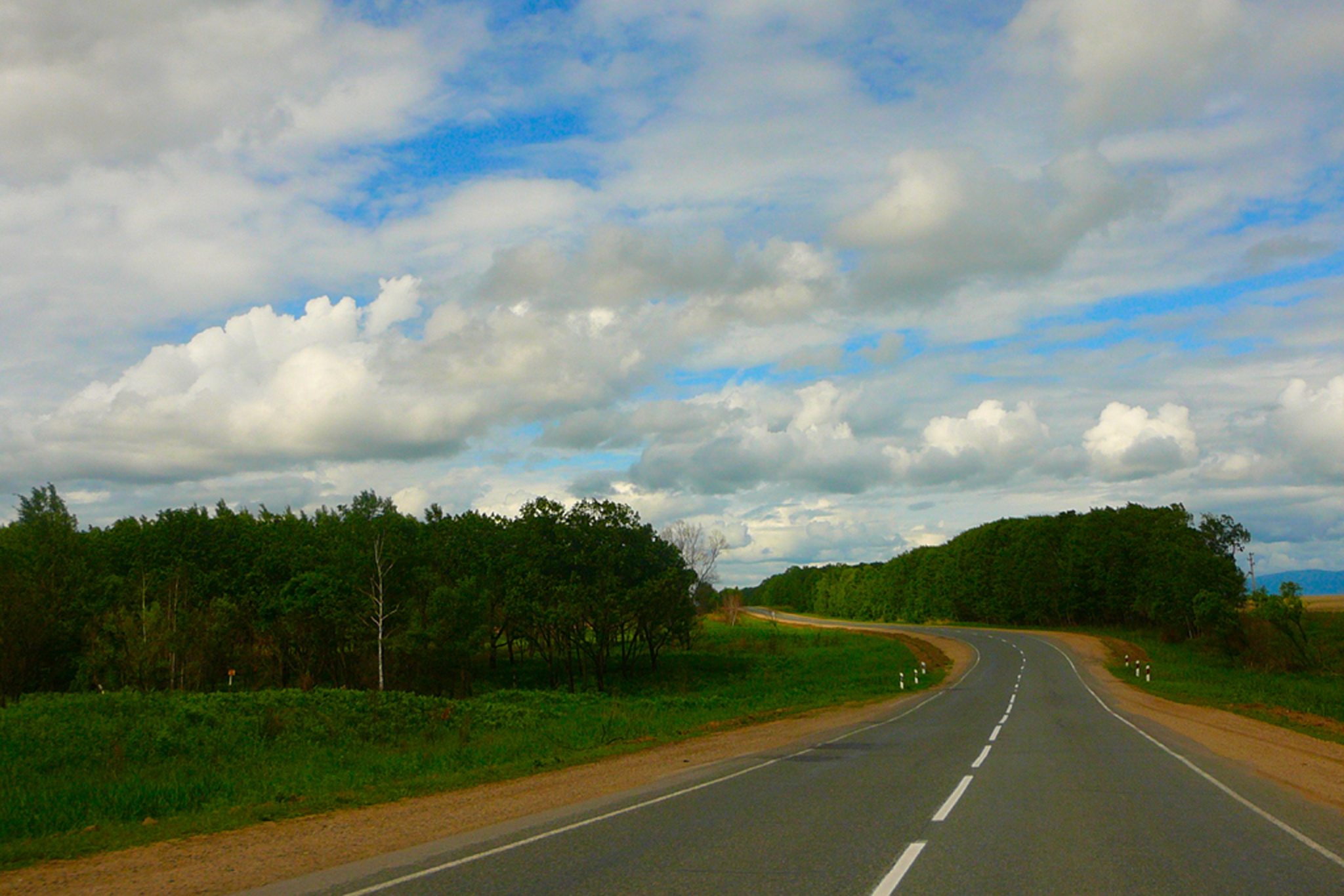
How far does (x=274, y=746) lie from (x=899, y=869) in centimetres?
2152

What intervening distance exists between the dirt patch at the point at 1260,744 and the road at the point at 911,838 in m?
0.87

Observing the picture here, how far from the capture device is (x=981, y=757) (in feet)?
57.1

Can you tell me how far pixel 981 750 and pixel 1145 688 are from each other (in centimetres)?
2798

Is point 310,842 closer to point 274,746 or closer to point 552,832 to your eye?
point 552,832

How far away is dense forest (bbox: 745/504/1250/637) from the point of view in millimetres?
71812

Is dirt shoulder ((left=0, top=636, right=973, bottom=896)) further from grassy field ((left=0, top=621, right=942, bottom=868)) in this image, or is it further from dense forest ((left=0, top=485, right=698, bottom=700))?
dense forest ((left=0, top=485, right=698, bottom=700))

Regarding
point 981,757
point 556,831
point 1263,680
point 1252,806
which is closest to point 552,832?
point 556,831

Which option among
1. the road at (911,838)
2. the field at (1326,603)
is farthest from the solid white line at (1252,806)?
the field at (1326,603)

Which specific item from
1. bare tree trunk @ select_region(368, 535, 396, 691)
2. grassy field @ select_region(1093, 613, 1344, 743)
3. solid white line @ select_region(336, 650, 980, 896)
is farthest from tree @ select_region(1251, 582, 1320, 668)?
bare tree trunk @ select_region(368, 535, 396, 691)

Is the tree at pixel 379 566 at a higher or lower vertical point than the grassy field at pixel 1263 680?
higher

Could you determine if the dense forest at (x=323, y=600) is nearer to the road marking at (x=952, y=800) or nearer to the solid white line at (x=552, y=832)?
the solid white line at (x=552, y=832)

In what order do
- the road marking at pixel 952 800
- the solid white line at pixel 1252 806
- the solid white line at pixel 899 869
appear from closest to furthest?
the solid white line at pixel 899 869 < the solid white line at pixel 1252 806 < the road marking at pixel 952 800

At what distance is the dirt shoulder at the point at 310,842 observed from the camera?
8.48m

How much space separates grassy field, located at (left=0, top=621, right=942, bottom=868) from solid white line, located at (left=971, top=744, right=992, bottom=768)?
25.3 ft
